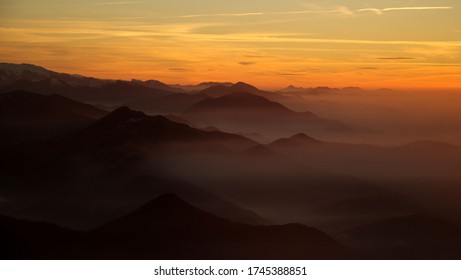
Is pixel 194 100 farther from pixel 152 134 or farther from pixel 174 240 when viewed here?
pixel 174 240

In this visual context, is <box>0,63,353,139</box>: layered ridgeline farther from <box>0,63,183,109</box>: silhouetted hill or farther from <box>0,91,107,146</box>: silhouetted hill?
<box>0,91,107,146</box>: silhouetted hill

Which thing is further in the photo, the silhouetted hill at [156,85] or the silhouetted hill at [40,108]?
the silhouetted hill at [40,108]

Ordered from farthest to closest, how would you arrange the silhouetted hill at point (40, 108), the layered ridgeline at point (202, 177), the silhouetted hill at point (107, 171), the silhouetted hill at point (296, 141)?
the silhouetted hill at point (40, 108), the silhouetted hill at point (296, 141), the silhouetted hill at point (107, 171), the layered ridgeline at point (202, 177)

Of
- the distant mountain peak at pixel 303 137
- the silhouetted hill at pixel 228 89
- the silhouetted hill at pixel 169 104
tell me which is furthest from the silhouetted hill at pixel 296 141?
the silhouetted hill at pixel 169 104

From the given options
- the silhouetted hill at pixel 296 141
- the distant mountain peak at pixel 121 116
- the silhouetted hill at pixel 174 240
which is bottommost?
the silhouetted hill at pixel 174 240

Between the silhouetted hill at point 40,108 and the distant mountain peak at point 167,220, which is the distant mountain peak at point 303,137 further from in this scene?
the silhouetted hill at point 40,108

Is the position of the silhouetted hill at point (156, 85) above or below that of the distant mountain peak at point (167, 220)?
above

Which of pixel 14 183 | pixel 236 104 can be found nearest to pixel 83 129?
pixel 14 183

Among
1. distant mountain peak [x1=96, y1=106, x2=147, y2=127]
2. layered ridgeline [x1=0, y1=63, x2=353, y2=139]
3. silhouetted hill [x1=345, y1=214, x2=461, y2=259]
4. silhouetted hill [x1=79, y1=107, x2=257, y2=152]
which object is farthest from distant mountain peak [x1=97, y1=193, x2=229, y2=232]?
silhouetted hill [x1=345, y1=214, x2=461, y2=259]
